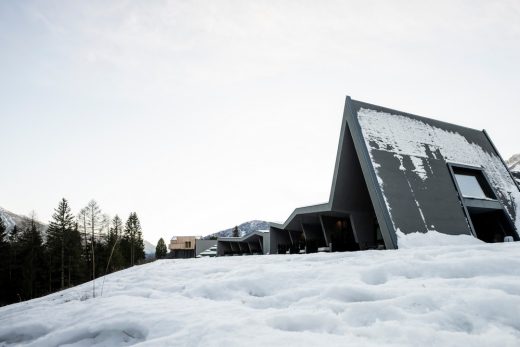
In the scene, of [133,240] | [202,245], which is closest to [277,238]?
[202,245]

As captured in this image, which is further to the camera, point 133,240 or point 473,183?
point 133,240

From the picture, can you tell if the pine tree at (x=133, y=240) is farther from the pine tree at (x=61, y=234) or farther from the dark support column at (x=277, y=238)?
the dark support column at (x=277, y=238)

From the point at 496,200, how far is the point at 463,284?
13.1 meters

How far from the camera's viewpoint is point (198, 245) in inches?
2032

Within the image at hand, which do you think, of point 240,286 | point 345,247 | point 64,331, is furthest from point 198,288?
point 345,247

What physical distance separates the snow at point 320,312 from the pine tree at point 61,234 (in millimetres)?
41441

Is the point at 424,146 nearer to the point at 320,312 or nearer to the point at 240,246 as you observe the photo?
the point at 320,312

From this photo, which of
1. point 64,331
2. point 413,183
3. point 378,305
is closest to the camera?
point 378,305

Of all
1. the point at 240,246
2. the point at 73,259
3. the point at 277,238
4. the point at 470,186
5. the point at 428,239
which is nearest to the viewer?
the point at 428,239

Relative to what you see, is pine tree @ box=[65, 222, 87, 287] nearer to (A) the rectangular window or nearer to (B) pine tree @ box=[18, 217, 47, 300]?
(B) pine tree @ box=[18, 217, 47, 300]

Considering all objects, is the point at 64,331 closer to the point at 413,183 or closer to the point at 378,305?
the point at 378,305

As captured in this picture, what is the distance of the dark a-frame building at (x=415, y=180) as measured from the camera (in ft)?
35.0

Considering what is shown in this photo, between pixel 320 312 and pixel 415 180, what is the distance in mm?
10089

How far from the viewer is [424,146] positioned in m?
13.2
